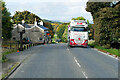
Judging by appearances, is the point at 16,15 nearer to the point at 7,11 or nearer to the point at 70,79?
the point at 7,11

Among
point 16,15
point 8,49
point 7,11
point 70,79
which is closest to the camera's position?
point 70,79

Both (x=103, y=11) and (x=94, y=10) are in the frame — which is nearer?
(x=103, y=11)

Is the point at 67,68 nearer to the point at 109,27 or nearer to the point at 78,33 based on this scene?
the point at 109,27

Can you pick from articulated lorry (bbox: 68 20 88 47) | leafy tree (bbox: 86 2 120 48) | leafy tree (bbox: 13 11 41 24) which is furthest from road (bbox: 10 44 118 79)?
leafy tree (bbox: 13 11 41 24)

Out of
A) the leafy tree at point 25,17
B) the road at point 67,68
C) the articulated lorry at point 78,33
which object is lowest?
the road at point 67,68

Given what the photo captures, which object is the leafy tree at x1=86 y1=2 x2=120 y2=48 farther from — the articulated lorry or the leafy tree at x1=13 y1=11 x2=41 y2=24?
the leafy tree at x1=13 y1=11 x2=41 y2=24

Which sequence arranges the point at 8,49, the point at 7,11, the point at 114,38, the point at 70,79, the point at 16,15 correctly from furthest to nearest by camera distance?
the point at 16,15 < the point at 7,11 < the point at 114,38 < the point at 8,49 < the point at 70,79

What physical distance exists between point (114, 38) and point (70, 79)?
22370mm

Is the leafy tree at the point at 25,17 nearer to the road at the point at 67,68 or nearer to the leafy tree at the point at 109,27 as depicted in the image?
the leafy tree at the point at 109,27

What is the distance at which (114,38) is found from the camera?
1271 inches

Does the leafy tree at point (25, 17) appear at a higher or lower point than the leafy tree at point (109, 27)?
higher

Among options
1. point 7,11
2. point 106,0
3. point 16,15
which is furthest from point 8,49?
point 16,15

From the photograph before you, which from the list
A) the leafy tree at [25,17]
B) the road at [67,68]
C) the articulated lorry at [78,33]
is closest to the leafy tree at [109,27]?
the articulated lorry at [78,33]

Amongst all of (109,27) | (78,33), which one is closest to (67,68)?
(109,27)
